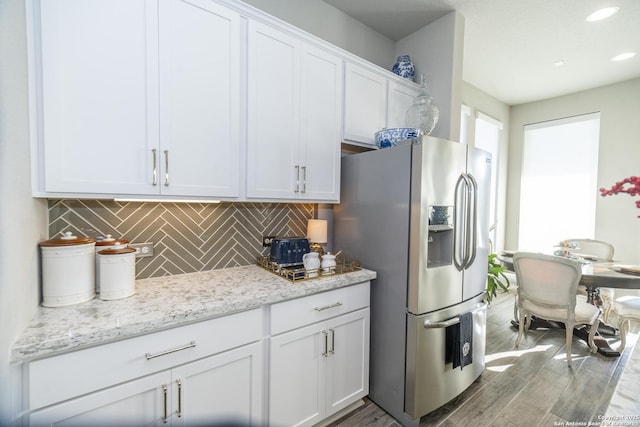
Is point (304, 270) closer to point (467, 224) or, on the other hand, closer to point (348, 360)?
point (348, 360)

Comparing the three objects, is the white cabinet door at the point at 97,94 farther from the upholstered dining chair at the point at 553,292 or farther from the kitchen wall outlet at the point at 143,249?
the upholstered dining chair at the point at 553,292

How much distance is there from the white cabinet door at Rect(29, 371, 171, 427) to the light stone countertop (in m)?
0.19

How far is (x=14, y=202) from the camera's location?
92 centimetres

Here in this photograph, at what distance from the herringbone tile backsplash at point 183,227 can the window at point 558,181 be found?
4382mm

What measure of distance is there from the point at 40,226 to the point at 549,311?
12.2 feet

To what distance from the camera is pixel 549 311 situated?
8.16ft

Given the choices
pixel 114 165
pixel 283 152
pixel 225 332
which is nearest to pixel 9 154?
pixel 114 165

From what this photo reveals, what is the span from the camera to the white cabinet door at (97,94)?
109 centimetres

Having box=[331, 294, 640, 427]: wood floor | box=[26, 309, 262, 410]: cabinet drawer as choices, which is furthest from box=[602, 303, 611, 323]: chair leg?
box=[26, 309, 262, 410]: cabinet drawer

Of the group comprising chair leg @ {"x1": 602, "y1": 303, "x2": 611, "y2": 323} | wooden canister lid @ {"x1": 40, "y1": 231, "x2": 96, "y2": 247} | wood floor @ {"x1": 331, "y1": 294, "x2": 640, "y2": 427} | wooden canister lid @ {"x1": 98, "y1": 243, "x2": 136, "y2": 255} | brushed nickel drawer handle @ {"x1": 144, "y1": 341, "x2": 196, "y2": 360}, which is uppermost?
wooden canister lid @ {"x1": 40, "y1": 231, "x2": 96, "y2": 247}

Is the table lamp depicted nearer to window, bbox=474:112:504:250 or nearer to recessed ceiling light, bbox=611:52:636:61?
window, bbox=474:112:504:250

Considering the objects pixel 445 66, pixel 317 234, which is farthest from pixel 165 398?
pixel 445 66

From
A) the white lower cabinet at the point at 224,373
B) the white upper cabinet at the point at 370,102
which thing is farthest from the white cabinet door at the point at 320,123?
the white lower cabinet at the point at 224,373

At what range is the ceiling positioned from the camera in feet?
7.47
